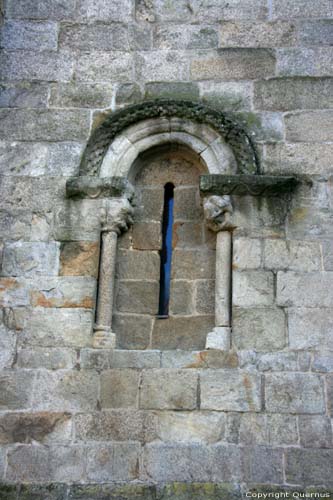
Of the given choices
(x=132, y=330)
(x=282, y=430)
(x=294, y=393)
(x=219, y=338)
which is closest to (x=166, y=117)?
(x=132, y=330)

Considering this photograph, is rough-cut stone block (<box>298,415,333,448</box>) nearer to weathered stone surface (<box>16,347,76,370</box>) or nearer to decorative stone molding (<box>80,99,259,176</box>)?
weathered stone surface (<box>16,347,76,370</box>)

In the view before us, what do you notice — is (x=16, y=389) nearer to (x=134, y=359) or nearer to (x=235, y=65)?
(x=134, y=359)

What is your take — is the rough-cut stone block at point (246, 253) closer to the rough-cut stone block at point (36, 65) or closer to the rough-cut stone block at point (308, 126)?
the rough-cut stone block at point (308, 126)

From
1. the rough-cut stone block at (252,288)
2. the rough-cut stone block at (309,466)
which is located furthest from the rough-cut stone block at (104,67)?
the rough-cut stone block at (309,466)

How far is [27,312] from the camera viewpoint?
210 inches

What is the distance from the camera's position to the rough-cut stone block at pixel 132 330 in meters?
5.41

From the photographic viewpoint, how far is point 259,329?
5.15m

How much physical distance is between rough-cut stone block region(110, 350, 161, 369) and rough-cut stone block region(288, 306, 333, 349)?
1.03 meters

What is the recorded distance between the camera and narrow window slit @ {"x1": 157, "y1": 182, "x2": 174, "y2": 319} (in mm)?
5586

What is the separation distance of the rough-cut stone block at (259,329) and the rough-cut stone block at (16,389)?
5.21 ft

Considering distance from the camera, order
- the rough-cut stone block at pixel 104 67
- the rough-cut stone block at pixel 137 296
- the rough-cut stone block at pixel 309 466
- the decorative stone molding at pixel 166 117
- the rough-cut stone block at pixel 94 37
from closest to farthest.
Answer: the rough-cut stone block at pixel 309 466 < the rough-cut stone block at pixel 137 296 < the decorative stone molding at pixel 166 117 < the rough-cut stone block at pixel 104 67 < the rough-cut stone block at pixel 94 37

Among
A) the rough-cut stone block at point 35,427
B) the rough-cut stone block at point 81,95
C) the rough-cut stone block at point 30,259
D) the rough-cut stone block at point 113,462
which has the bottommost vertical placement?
the rough-cut stone block at point 113,462

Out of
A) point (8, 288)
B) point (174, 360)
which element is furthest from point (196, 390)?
point (8, 288)

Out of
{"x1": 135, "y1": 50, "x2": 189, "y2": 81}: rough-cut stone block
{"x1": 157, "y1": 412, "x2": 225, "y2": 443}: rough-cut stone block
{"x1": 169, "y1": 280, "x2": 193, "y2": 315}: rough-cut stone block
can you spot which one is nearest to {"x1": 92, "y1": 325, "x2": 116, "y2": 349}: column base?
{"x1": 169, "y1": 280, "x2": 193, "y2": 315}: rough-cut stone block
